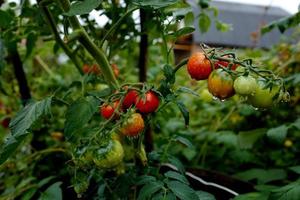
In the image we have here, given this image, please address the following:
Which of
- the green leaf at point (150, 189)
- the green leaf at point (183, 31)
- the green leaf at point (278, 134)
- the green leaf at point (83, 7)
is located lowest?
the green leaf at point (278, 134)

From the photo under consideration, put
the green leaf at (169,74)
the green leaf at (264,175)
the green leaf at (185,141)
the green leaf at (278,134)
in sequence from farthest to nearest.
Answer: the green leaf at (264,175), the green leaf at (278,134), the green leaf at (185,141), the green leaf at (169,74)

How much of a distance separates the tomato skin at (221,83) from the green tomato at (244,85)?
2cm

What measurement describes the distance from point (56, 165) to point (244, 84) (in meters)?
0.83

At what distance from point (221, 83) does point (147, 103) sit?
112mm

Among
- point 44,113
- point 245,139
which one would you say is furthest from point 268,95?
point 245,139

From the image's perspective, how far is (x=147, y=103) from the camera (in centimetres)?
60

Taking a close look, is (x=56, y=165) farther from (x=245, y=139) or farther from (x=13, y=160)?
(x=245, y=139)

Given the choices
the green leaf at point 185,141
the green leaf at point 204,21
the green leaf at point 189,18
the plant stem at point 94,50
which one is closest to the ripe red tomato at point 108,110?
the plant stem at point 94,50

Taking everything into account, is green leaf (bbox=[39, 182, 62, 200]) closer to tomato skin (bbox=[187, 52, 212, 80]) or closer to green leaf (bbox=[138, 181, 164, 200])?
green leaf (bbox=[138, 181, 164, 200])

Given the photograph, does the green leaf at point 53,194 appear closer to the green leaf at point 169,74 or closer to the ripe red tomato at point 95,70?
the ripe red tomato at point 95,70

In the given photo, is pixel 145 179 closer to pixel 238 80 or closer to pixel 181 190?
pixel 181 190

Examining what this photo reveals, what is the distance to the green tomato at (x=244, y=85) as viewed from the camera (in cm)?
53

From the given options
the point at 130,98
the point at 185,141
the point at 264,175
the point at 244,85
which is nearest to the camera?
the point at 244,85

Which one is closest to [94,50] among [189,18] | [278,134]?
[189,18]
